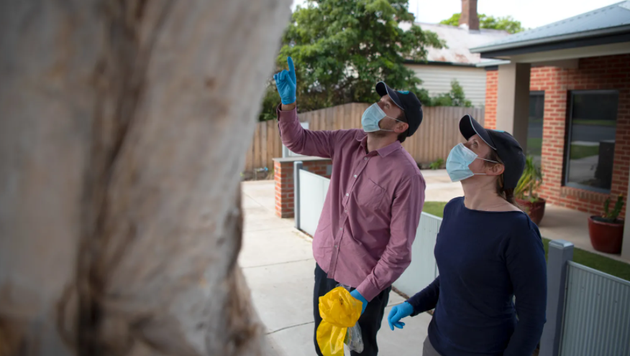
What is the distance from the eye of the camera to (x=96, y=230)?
0.46m

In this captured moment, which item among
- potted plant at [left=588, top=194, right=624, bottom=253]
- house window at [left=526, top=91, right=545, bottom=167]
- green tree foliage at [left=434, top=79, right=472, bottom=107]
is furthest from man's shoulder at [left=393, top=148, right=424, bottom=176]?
green tree foliage at [left=434, top=79, right=472, bottom=107]

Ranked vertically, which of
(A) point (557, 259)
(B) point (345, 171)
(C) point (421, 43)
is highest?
(C) point (421, 43)

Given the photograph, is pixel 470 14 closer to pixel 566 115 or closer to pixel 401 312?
pixel 566 115

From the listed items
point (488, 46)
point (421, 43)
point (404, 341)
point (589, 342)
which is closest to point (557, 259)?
point (589, 342)

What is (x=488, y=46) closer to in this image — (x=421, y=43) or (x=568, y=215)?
(x=568, y=215)

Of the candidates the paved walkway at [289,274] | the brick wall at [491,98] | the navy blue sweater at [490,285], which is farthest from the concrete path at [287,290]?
the brick wall at [491,98]

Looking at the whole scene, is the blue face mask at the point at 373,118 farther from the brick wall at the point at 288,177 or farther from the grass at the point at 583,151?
the grass at the point at 583,151

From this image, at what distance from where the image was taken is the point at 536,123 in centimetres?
1002

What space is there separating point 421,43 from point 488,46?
9982mm

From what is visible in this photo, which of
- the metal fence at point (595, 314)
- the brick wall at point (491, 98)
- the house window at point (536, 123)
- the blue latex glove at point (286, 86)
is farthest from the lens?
→ the brick wall at point (491, 98)

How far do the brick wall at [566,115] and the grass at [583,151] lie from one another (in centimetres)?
19

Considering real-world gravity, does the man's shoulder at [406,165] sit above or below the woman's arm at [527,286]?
above

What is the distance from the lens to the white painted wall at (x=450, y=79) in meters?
19.7

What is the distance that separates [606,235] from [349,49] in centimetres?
1174
